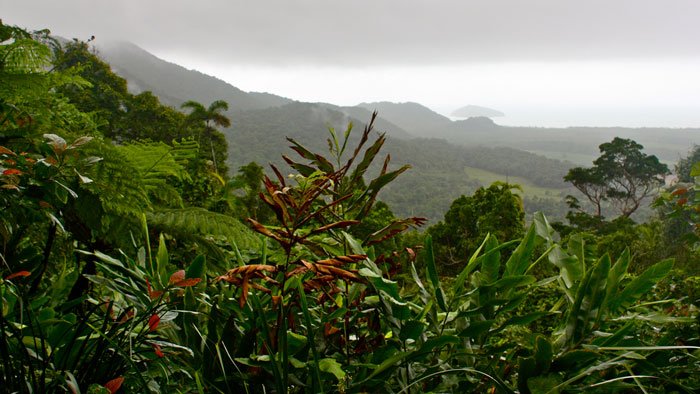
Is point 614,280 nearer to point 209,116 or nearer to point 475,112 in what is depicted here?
A: point 209,116

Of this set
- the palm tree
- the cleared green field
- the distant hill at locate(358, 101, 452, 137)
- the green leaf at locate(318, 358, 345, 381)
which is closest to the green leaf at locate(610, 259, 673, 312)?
the green leaf at locate(318, 358, 345, 381)

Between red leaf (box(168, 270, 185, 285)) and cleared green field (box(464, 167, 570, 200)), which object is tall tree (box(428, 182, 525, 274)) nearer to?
red leaf (box(168, 270, 185, 285))

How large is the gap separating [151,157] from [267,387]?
4.85ft

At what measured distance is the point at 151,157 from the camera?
1.83m

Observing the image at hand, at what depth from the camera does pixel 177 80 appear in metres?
89.6

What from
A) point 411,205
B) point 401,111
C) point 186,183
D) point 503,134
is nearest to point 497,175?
point 411,205

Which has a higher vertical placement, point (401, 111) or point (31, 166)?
point (401, 111)

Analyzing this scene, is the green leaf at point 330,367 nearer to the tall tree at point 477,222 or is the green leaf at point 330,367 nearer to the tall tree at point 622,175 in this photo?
the tall tree at point 477,222

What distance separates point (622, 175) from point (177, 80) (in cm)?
8552

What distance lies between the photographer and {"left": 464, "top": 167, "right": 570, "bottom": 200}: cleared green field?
180ft

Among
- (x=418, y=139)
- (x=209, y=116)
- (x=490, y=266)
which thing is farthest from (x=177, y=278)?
(x=418, y=139)

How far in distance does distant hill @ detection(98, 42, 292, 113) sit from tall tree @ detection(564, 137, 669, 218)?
69.0 metres

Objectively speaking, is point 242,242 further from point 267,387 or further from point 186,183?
point 186,183

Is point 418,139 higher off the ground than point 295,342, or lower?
higher
